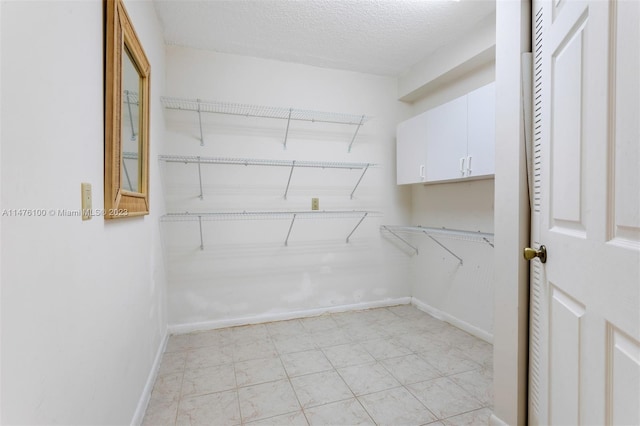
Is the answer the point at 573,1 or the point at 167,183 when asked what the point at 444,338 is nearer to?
the point at 573,1

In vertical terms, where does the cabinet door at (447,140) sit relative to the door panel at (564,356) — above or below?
above

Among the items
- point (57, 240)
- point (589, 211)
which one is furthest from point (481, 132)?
point (57, 240)

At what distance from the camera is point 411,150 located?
2992 mm

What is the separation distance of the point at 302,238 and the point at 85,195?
2.18 meters

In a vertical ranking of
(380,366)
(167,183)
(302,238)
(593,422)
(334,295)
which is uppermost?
(167,183)

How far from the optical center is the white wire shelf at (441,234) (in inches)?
93.9

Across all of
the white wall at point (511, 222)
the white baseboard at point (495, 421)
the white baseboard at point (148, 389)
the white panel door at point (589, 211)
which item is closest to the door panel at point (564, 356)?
the white panel door at point (589, 211)

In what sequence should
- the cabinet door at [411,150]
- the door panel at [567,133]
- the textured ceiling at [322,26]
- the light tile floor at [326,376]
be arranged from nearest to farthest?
the door panel at [567,133], the light tile floor at [326,376], the textured ceiling at [322,26], the cabinet door at [411,150]

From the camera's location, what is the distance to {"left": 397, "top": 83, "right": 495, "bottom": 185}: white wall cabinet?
7.24 ft

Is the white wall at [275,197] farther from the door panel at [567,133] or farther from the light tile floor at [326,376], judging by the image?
the door panel at [567,133]

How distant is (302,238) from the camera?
305cm

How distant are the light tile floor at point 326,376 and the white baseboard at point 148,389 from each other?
41mm

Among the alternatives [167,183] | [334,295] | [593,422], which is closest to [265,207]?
[167,183]

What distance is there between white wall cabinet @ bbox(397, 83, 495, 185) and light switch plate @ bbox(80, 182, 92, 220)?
89.1 inches
